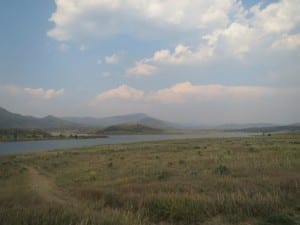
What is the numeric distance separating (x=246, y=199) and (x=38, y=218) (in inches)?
252

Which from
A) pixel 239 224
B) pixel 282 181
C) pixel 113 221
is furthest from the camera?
pixel 282 181

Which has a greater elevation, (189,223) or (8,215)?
(8,215)

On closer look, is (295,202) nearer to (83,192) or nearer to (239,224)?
(239,224)

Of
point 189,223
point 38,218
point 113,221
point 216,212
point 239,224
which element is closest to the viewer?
point 38,218

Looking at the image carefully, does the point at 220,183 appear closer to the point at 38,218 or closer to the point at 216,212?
the point at 216,212

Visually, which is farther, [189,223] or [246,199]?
[246,199]

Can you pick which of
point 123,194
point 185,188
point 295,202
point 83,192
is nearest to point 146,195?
point 123,194

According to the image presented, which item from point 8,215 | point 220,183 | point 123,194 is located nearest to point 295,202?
point 220,183

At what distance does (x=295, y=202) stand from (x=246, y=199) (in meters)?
1.66

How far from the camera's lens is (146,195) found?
39.2 feet

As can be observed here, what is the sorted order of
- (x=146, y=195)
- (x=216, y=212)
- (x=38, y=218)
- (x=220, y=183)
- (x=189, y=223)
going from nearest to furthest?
(x=38, y=218) → (x=189, y=223) → (x=216, y=212) → (x=146, y=195) → (x=220, y=183)

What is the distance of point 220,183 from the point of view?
13953 millimetres

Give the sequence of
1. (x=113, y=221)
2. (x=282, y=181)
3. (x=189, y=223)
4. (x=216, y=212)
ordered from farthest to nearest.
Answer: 1. (x=282, y=181)
2. (x=216, y=212)
3. (x=189, y=223)
4. (x=113, y=221)

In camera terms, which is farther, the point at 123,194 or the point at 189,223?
the point at 123,194
